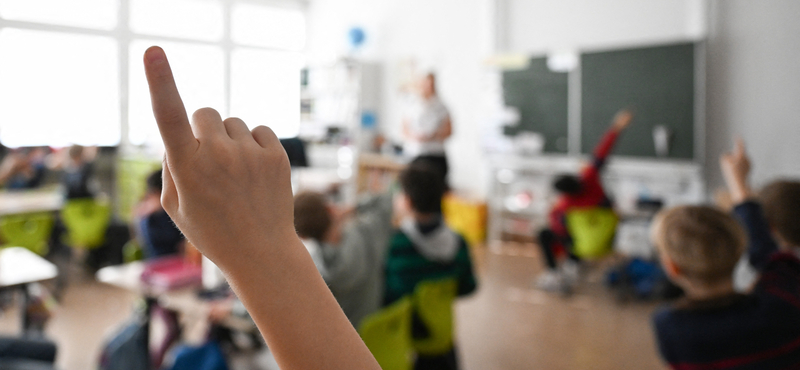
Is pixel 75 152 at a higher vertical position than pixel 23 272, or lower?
higher

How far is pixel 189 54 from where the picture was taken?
757 centimetres

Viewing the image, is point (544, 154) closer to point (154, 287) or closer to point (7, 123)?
point (154, 287)

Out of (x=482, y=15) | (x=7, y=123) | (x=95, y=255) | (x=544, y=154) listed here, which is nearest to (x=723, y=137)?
(x=544, y=154)

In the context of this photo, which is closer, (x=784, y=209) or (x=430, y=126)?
(x=784, y=209)

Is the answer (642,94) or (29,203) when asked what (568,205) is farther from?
(29,203)

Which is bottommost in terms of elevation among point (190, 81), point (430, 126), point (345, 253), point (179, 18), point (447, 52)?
point (345, 253)

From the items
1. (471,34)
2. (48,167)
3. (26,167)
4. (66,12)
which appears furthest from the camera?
(66,12)

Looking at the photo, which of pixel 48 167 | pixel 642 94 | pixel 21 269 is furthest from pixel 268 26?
pixel 21 269

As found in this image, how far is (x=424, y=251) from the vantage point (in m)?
2.18

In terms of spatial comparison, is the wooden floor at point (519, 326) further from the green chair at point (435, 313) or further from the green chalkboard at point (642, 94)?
the green chalkboard at point (642, 94)

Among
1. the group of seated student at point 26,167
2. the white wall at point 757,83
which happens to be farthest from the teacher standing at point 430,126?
the group of seated student at point 26,167

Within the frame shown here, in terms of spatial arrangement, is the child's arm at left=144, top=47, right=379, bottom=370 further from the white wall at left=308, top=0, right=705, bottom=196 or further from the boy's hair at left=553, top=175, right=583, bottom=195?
the white wall at left=308, top=0, right=705, bottom=196

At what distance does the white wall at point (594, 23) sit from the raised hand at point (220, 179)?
5001mm

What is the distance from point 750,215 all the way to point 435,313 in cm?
112
